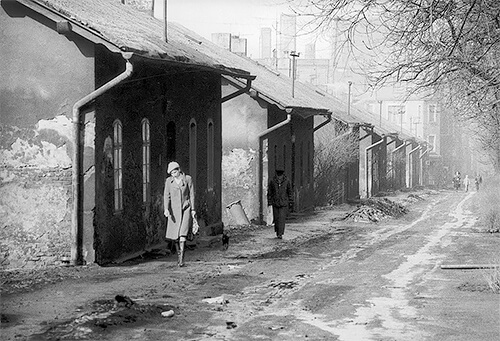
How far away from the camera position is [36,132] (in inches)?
565

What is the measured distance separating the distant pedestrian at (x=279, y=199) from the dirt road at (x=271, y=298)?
6.26 ft

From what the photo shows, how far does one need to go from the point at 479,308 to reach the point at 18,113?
7703 millimetres

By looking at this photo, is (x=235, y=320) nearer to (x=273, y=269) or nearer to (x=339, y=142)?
(x=273, y=269)

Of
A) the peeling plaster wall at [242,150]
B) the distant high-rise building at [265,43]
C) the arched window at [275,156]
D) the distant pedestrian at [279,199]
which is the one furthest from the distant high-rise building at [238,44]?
the distant high-rise building at [265,43]

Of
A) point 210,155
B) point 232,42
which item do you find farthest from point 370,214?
point 232,42

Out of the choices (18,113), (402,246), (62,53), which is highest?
(62,53)

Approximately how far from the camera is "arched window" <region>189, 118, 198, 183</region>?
19969mm

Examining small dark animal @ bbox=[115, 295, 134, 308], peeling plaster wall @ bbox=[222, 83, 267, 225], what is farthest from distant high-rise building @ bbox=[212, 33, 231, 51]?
small dark animal @ bbox=[115, 295, 134, 308]

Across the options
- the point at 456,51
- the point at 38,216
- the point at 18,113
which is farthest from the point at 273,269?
the point at 456,51

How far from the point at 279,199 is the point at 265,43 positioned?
217 ft

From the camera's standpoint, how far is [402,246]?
1944 centimetres

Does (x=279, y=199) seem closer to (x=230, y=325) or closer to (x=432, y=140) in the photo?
(x=230, y=325)

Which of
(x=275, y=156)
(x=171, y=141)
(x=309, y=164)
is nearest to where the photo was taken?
(x=171, y=141)

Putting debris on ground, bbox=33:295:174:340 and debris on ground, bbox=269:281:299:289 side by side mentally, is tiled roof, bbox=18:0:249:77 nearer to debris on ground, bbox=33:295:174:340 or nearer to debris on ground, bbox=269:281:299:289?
debris on ground, bbox=269:281:299:289
